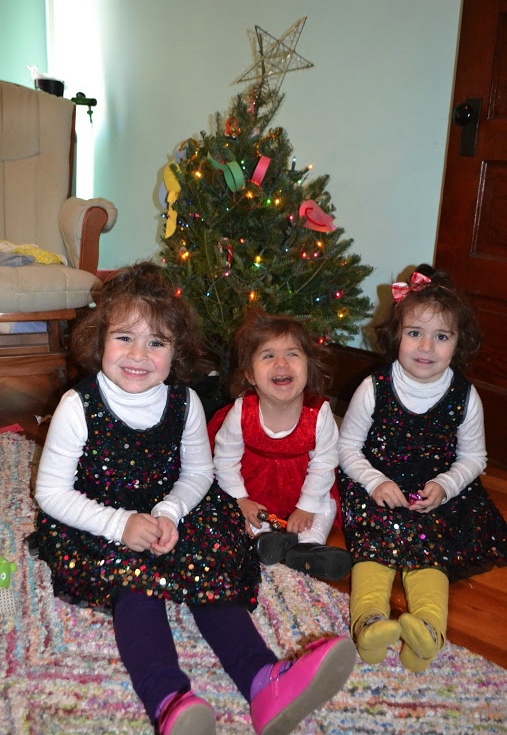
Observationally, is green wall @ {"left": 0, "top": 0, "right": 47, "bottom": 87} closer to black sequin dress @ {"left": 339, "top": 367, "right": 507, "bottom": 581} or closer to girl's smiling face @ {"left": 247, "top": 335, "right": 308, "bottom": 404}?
girl's smiling face @ {"left": 247, "top": 335, "right": 308, "bottom": 404}

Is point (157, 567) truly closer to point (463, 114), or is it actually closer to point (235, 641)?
point (235, 641)

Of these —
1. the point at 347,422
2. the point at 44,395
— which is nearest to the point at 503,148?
the point at 347,422

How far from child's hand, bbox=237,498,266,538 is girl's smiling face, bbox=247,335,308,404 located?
0.25m

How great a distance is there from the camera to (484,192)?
2.17 m

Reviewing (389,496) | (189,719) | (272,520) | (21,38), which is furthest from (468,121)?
(21,38)

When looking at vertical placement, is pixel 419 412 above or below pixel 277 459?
above

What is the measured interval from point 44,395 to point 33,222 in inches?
33.4

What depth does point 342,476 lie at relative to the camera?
5.41 feet

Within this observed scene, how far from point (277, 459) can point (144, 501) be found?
37 centimetres

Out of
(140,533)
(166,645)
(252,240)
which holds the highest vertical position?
(252,240)

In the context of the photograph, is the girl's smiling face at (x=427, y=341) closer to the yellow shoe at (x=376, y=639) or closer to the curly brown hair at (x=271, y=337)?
the curly brown hair at (x=271, y=337)

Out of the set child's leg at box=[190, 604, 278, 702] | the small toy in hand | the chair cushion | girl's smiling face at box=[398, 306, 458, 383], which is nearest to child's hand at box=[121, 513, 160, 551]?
child's leg at box=[190, 604, 278, 702]

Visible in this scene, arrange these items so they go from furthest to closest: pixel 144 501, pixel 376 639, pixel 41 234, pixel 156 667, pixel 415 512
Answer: pixel 41 234
pixel 415 512
pixel 144 501
pixel 376 639
pixel 156 667

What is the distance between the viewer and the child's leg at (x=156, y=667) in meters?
0.93
